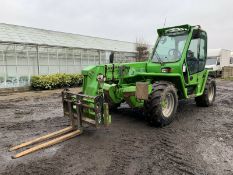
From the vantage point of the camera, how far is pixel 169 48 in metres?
6.55

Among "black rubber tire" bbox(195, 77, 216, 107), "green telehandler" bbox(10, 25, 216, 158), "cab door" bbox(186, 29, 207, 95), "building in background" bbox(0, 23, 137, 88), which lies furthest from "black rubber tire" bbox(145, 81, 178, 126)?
"building in background" bbox(0, 23, 137, 88)

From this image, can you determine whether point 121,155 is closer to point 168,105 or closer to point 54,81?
point 168,105

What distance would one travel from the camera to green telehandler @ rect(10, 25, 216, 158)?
4.83 meters

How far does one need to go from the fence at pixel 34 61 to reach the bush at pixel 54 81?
893 millimetres

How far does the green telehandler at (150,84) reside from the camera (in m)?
4.83

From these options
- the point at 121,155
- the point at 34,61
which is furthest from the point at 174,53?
the point at 34,61

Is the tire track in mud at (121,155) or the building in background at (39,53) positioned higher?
the building in background at (39,53)

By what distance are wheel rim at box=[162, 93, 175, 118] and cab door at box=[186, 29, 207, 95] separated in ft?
3.32

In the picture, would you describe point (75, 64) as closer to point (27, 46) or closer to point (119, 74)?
point (27, 46)

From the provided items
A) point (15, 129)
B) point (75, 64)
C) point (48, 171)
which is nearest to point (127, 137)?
point (48, 171)

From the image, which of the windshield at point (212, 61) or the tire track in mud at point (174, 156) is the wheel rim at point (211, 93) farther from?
the windshield at point (212, 61)

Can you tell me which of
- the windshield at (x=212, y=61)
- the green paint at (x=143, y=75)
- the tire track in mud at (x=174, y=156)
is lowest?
the tire track in mud at (x=174, y=156)

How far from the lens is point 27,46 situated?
15.6m

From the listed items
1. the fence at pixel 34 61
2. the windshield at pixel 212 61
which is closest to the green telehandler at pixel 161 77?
the fence at pixel 34 61
